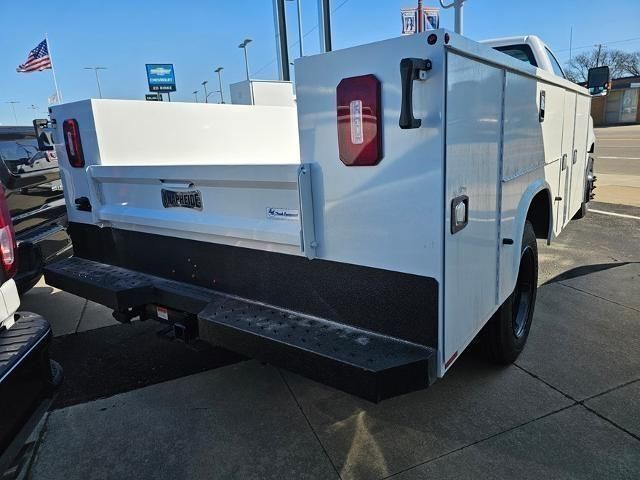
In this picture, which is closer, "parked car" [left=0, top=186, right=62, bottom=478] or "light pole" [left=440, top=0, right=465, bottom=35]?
"parked car" [left=0, top=186, right=62, bottom=478]

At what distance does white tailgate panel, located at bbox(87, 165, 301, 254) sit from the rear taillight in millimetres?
815

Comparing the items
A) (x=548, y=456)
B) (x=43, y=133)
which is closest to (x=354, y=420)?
(x=548, y=456)

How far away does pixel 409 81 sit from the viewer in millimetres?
1670

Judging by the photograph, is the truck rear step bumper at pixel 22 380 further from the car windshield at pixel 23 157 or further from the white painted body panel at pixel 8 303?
the car windshield at pixel 23 157

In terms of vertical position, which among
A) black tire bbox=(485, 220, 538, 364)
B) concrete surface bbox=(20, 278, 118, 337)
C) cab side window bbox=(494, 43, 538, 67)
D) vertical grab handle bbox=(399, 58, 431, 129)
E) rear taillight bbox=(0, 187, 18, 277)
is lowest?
concrete surface bbox=(20, 278, 118, 337)

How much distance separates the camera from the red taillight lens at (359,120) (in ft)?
5.99

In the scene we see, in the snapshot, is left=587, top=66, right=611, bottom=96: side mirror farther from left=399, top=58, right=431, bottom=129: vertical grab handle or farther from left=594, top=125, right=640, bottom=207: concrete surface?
left=399, top=58, right=431, bottom=129: vertical grab handle

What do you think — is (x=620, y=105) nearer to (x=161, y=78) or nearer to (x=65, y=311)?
(x=161, y=78)

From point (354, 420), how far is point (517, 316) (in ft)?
4.81

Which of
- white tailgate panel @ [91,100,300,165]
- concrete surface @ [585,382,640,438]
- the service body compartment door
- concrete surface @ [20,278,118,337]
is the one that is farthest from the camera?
concrete surface @ [20,278,118,337]

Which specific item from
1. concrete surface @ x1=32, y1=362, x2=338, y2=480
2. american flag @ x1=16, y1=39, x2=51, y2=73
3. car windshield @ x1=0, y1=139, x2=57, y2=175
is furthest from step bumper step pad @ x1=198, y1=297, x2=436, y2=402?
american flag @ x1=16, y1=39, x2=51, y2=73

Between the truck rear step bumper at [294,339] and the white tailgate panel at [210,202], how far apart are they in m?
0.34

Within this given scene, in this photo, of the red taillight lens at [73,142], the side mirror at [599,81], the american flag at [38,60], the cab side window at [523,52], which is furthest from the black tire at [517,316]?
the american flag at [38,60]

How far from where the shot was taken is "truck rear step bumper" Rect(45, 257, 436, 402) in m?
1.86
